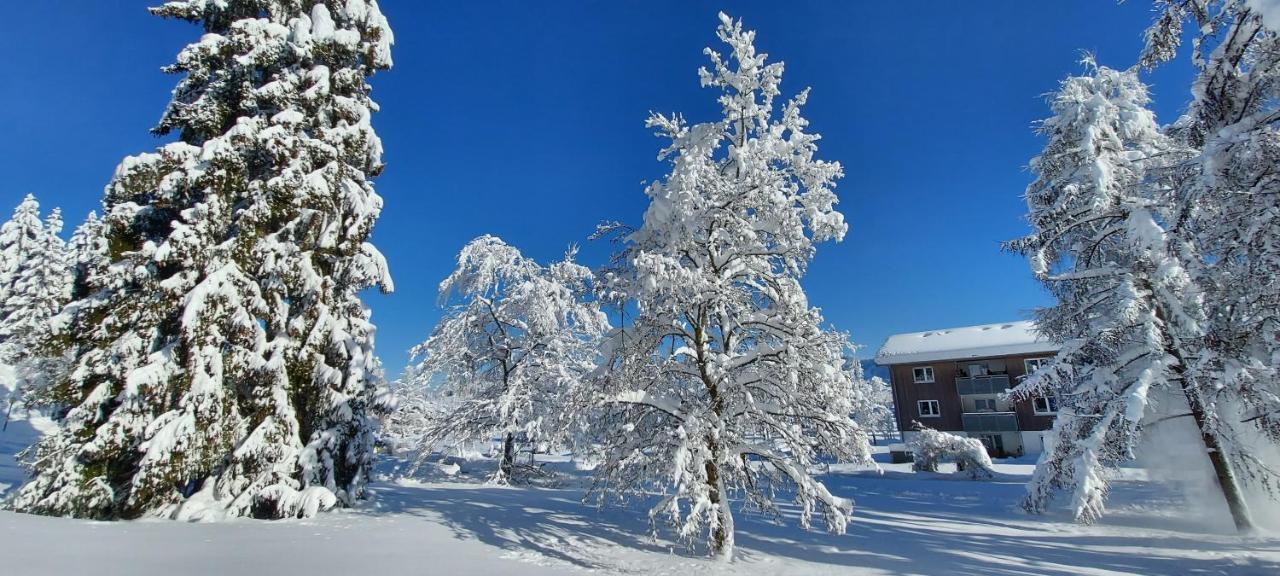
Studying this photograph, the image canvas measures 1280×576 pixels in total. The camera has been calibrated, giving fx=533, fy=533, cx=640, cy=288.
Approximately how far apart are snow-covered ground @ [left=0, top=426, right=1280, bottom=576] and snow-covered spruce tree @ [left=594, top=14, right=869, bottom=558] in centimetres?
147

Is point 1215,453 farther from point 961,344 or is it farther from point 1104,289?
point 961,344

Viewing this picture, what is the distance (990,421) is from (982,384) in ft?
8.36

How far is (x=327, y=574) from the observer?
24.9ft

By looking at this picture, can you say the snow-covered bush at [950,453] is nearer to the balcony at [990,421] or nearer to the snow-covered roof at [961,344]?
the balcony at [990,421]

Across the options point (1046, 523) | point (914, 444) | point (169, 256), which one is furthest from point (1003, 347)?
point (169, 256)

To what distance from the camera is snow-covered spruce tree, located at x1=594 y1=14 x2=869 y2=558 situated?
9836mm

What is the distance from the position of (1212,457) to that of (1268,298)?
8073 mm

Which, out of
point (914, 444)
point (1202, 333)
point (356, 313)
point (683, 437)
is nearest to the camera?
point (683, 437)

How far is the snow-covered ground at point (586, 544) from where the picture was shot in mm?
8000

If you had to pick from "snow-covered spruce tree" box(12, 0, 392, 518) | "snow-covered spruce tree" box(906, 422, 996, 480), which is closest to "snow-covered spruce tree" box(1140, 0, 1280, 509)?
"snow-covered spruce tree" box(12, 0, 392, 518)

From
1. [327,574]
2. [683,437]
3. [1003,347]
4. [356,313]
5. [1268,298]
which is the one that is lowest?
[327,574]

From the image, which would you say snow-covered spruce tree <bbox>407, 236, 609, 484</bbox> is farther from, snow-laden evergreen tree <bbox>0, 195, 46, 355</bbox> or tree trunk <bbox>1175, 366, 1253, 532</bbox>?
snow-laden evergreen tree <bbox>0, 195, 46, 355</bbox>

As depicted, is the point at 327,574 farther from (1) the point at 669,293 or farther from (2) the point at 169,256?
(2) the point at 169,256

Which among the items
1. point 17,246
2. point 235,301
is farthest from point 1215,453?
point 17,246
